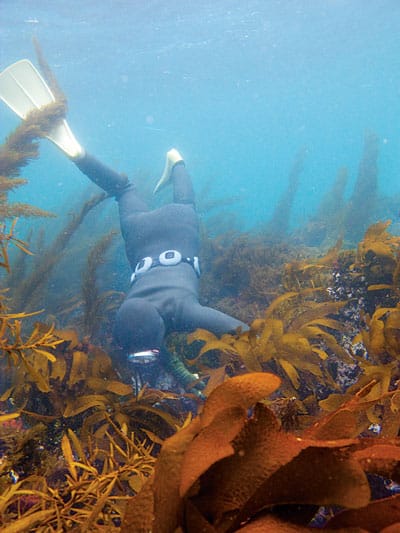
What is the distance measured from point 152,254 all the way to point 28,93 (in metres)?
4.89

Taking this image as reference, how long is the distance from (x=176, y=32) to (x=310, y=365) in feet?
94.9

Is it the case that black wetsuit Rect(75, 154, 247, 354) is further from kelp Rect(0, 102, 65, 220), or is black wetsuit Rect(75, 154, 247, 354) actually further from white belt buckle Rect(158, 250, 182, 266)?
kelp Rect(0, 102, 65, 220)

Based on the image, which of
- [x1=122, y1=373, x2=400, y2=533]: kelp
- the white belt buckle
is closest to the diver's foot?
the white belt buckle

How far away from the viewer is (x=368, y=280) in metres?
3.53

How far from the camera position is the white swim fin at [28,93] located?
299 inches

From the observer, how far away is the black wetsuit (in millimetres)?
4006

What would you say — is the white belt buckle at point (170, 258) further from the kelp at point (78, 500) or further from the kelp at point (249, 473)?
the kelp at point (249, 473)

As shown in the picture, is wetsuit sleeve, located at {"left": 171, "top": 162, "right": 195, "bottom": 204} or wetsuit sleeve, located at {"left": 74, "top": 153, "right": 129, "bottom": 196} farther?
wetsuit sleeve, located at {"left": 171, "top": 162, "right": 195, "bottom": 204}

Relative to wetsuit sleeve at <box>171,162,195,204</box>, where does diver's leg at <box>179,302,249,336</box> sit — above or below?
below

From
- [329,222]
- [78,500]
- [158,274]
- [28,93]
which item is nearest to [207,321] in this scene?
[158,274]

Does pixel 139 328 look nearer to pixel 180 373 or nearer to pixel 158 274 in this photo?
pixel 180 373

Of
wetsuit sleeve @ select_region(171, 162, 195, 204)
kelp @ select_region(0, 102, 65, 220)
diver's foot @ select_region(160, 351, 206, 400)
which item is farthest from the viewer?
wetsuit sleeve @ select_region(171, 162, 195, 204)

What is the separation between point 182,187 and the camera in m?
8.05

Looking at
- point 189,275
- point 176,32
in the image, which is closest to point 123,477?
point 189,275
